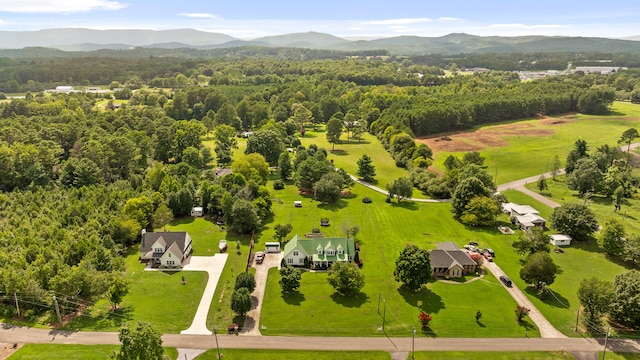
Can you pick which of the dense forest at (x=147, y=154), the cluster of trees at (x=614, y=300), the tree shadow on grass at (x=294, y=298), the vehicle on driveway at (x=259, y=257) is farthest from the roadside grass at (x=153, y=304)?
the cluster of trees at (x=614, y=300)

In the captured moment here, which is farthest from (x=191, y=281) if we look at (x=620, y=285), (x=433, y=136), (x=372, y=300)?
(x=433, y=136)

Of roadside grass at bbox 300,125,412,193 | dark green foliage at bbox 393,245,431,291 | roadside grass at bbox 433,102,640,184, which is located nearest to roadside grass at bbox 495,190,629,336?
dark green foliage at bbox 393,245,431,291

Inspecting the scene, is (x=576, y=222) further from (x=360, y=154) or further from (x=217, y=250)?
(x=360, y=154)

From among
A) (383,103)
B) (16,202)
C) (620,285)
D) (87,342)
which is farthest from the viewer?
(383,103)

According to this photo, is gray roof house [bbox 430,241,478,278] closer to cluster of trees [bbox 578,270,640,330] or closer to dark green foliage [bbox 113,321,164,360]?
cluster of trees [bbox 578,270,640,330]

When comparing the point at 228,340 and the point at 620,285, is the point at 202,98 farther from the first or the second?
the point at 620,285

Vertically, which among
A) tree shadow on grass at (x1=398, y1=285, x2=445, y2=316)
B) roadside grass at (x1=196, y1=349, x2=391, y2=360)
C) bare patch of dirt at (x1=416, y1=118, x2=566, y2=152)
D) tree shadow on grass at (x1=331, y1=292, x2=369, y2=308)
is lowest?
roadside grass at (x1=196, y1=349, x2=391, y2=360)

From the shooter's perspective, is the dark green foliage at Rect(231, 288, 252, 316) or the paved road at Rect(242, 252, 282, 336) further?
the dark green foliage at Rect(231, 288, 252, 316)
